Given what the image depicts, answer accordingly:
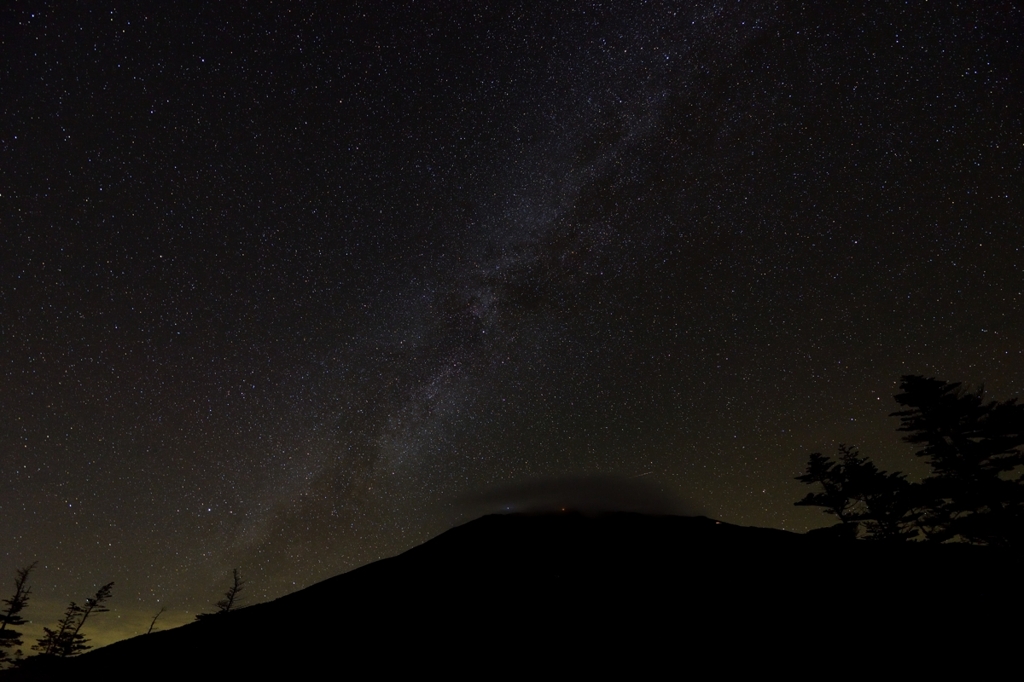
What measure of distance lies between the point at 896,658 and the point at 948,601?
4269 millimetres

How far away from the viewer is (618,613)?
1430 cm

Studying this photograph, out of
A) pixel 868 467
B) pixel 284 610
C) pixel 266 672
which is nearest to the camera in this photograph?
pixel 266 672

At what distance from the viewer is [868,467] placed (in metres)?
31.0

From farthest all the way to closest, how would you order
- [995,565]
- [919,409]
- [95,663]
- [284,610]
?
[919,409]
[284,610]
[95,663]
[995,565]

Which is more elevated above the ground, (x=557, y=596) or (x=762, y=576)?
(x=557, y=596)

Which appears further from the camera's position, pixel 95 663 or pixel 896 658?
pixel 95 663

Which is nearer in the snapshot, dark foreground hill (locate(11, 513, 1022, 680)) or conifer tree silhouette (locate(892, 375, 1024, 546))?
dark foreground hill (locate(11, 513, 1022, 680))

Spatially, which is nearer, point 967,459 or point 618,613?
point 618,613

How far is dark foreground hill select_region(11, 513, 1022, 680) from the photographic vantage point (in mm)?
11336

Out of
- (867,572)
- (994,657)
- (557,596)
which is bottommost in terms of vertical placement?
(994,657)

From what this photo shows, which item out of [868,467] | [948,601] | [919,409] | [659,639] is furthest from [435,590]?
[868,467]

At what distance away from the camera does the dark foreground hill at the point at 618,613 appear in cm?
1134

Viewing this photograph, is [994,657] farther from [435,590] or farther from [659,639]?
[435,590]

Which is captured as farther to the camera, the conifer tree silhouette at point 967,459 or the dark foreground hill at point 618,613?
the conifer tree silhouette at point 967,459
